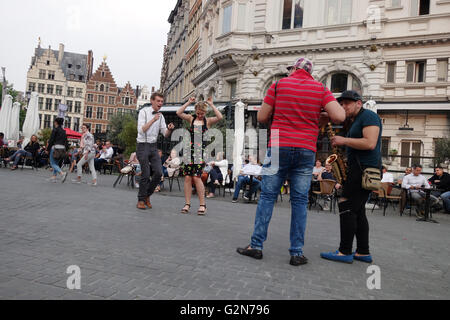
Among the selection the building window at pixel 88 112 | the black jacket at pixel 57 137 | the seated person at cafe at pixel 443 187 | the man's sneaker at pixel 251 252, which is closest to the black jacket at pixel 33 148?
the black jacket at pixel 57 137

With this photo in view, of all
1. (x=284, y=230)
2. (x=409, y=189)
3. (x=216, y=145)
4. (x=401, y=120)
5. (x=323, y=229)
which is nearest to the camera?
(x=284, y=230)

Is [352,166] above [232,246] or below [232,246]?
above

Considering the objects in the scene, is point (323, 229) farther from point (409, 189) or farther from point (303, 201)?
point (409, 189)

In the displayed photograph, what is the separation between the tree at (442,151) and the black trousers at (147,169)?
12032mm

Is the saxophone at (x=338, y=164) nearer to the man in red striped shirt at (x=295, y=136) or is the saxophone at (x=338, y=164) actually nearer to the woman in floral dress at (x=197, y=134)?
the man in red striped shirt at (x=295, y=136)

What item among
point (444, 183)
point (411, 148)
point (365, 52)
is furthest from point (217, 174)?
point (365, 52)

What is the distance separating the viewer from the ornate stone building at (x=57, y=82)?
7388cm

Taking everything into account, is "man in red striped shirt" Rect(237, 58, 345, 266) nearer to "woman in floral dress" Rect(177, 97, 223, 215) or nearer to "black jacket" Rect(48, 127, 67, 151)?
"woman in floral dress" Rect(177, 97, 223, 215)

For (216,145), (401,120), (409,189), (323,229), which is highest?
(401,120)

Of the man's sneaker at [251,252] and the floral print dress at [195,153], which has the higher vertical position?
the floral print dress at [195,153]
